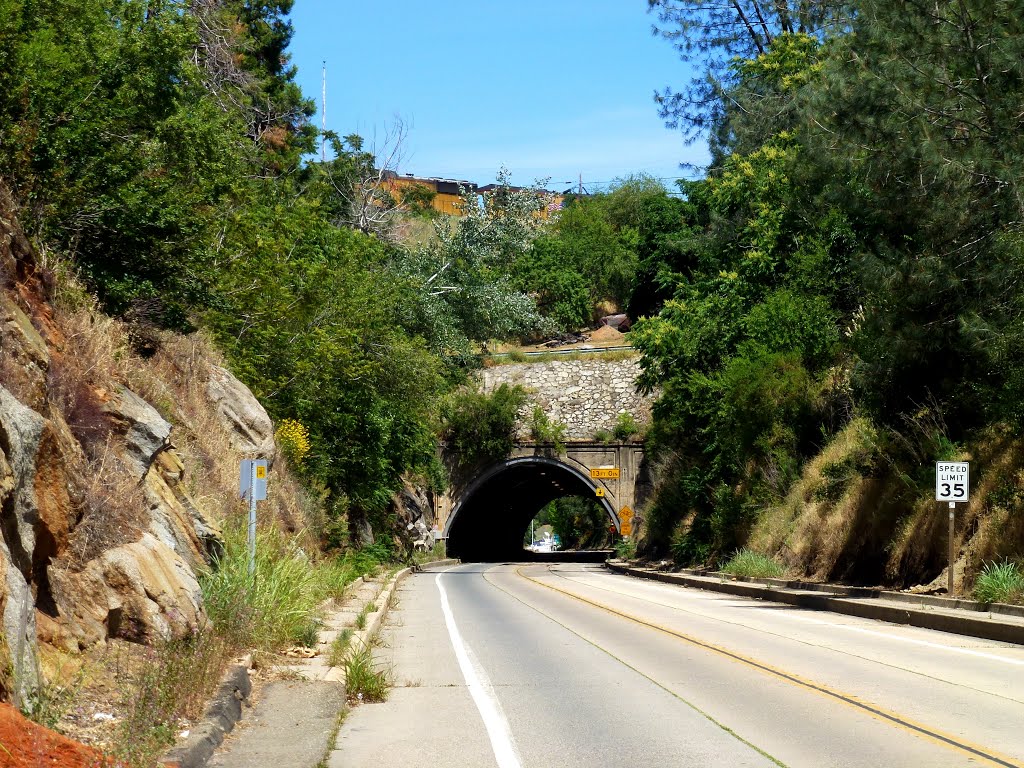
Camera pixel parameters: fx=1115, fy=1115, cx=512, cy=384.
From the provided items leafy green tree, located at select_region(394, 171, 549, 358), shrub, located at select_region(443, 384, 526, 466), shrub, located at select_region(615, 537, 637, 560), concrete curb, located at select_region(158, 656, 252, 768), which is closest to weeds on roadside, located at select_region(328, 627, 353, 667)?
concrete curb, located at select_region(158, 656, 252, 768)

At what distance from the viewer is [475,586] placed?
30.2m

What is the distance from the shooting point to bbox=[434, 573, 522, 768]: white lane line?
7.70 metres

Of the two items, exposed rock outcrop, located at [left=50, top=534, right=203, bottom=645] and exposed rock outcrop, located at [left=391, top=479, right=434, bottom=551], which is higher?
exposed rock outcrop, located at [left=50, top=534, right=203, bottom=645]

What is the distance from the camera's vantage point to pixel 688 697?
32.8 ft

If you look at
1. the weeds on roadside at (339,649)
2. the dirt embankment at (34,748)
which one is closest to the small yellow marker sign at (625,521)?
the weeds on roadside at (339,649)

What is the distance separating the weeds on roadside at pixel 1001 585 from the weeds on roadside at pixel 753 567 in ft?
33.5

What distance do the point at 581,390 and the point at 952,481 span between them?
41344mm

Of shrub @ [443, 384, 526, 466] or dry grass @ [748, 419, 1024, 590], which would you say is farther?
shrub @ [443, 384, 526, 466]

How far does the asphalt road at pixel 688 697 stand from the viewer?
7.66 m

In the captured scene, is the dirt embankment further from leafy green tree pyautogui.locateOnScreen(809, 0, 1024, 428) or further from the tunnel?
the tunnel

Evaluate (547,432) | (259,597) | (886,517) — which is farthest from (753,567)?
(547,432)

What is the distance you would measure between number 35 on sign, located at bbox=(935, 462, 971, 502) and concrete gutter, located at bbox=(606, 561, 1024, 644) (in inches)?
66.5

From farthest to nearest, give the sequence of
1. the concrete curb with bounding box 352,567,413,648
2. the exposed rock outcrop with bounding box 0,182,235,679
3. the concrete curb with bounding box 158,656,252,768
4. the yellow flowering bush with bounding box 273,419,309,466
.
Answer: the yellow flowering bush with bounding box 273,419,309,466 < the concrete curb with bounding box 352,567,413,648 < the exposed rock outcrop with bounding box 0,182,235,679 < the concrete curb with bounding box 158,656,252,768

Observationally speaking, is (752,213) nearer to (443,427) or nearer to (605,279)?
(443,427)
